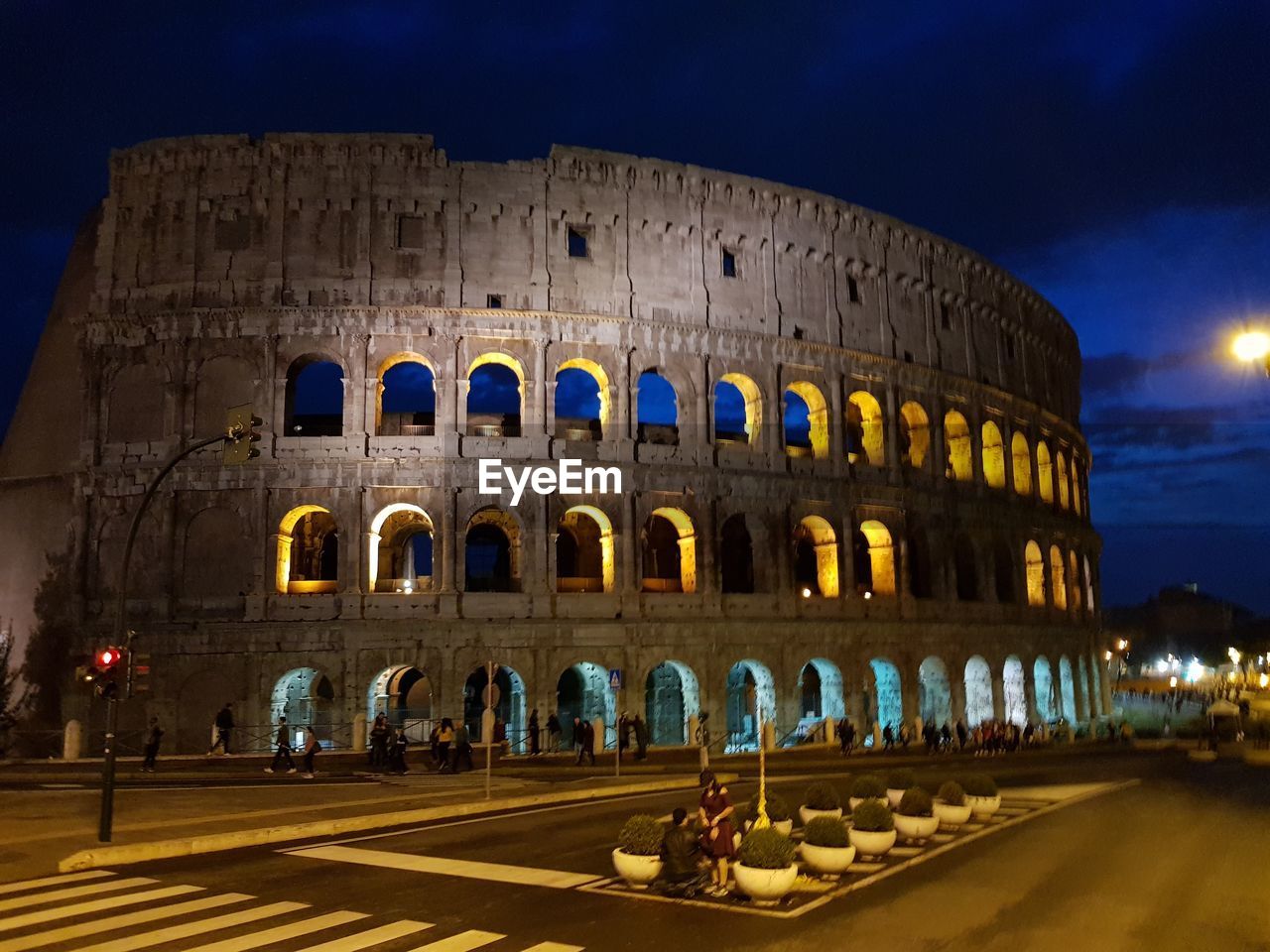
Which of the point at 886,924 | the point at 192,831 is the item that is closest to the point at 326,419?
the point at 192,831

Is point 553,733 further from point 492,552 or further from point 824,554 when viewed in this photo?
point 492,552

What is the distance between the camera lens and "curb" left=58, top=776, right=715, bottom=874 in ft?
48.9

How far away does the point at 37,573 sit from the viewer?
Result: 121 feet

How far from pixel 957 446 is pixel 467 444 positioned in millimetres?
24174

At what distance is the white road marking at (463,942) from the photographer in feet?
33.3

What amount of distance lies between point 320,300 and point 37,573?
1409 centimetres

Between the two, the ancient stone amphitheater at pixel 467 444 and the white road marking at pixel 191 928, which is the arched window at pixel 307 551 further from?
the white road marking at pixel 191 928

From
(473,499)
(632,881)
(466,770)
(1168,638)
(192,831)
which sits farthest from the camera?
(1168,638)

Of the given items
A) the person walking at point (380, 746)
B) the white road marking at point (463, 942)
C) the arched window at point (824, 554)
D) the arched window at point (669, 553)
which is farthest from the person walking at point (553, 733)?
the white road marking at point (463, 942)

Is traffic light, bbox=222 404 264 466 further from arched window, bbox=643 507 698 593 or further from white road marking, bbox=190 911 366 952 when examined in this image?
arched window, bbox=643 507 698 593

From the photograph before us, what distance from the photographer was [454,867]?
14281 millimetres

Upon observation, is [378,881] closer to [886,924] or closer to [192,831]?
[192,831]

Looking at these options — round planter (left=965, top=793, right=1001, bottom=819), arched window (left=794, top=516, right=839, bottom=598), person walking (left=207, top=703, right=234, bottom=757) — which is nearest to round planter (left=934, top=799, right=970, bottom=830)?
round planter (left=965, top=793, right=1001, bottom=819)

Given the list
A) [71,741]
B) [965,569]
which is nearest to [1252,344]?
[71,741]
